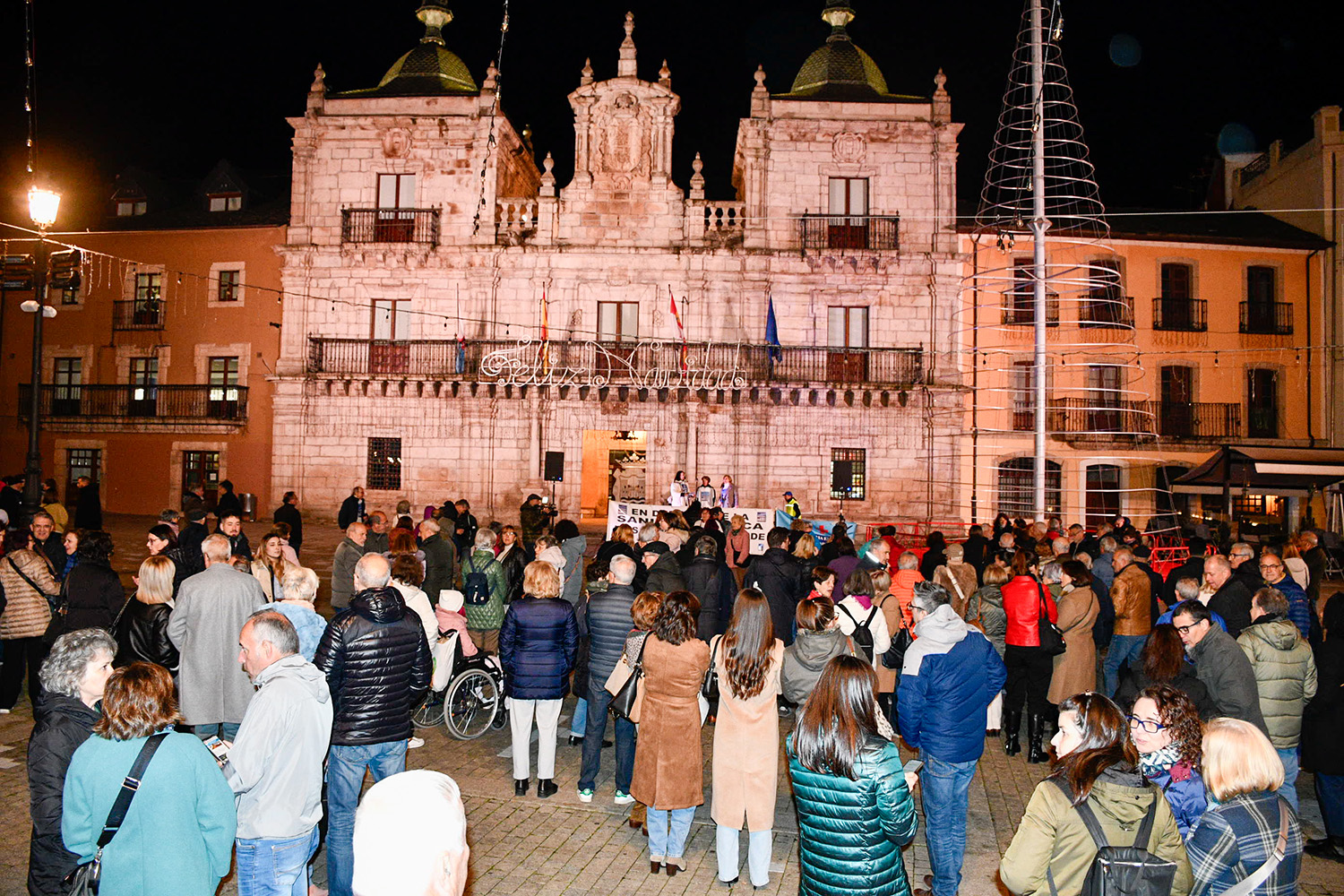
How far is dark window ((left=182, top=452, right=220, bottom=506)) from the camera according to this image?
29.2m

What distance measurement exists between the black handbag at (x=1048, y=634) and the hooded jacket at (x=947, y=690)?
9.21 ft

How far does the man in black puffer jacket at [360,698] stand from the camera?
545cm

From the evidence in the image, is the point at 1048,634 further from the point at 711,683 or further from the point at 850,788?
the point at 850,788

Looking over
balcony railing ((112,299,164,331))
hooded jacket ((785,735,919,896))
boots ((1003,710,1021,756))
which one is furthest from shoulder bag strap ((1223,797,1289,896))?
balcony railing ((112,299,164,331))

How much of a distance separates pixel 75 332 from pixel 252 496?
9.53 metres

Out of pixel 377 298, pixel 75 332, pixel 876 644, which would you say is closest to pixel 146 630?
pixel 876 644

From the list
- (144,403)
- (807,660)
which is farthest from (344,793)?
(144,403)

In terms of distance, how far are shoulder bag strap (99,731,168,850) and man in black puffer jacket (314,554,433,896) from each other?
1.70 meters

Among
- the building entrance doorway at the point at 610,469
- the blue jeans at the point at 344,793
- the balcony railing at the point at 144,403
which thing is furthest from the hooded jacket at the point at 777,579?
the balcony railing at the point at 144,403

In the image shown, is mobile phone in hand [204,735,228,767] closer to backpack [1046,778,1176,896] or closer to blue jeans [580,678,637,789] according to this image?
blue jeans [580,678,637,789]

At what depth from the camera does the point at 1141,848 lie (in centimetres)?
349

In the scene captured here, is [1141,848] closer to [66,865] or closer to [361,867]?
[361,867]

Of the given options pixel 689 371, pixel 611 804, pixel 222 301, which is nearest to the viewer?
pixel 611 804

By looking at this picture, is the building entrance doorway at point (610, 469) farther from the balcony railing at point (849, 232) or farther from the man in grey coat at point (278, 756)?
the man in grey coat at point (278, 756)
